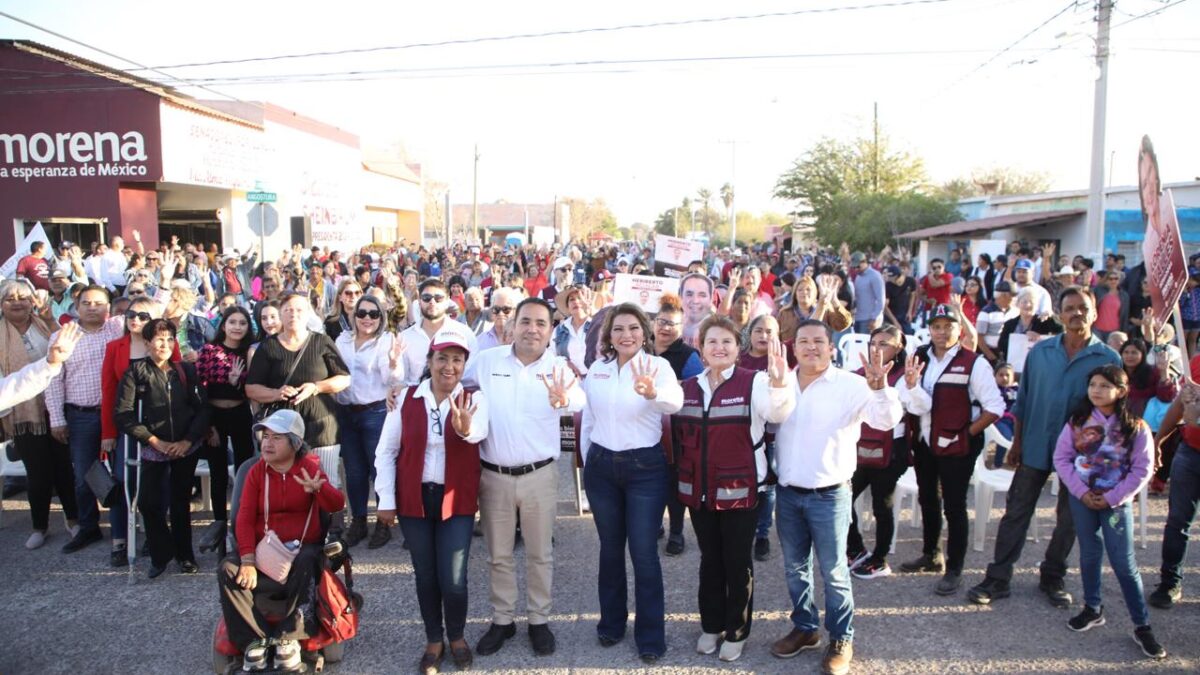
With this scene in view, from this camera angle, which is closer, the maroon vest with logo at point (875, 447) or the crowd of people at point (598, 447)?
the crowd of people at point (598, 447)

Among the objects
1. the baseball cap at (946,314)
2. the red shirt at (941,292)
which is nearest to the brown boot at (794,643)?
the baseball cap at (946,314)

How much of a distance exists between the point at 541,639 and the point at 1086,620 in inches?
119

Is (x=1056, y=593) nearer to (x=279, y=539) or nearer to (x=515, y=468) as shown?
(x=515, y=468)

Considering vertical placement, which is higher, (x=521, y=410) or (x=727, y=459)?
(x=521, y=410)

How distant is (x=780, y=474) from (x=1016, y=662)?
1538 millimetres

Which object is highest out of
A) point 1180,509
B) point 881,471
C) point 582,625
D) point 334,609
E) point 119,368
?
point 119,368

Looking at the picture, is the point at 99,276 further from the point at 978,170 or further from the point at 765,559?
the point at 978,170

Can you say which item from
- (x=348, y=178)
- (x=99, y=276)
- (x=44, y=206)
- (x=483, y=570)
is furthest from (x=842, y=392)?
(x=348, y=178)

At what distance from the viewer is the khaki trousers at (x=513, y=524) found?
13.6 feet

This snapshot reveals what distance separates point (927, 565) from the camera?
17.1ft

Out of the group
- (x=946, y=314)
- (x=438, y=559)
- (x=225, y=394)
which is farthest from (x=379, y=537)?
(x=946, y=314)

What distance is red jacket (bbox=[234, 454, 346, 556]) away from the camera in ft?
13.7

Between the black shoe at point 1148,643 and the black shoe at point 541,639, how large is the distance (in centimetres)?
310

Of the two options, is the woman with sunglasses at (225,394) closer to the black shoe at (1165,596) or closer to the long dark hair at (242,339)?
the long dark hair at (242,339)
